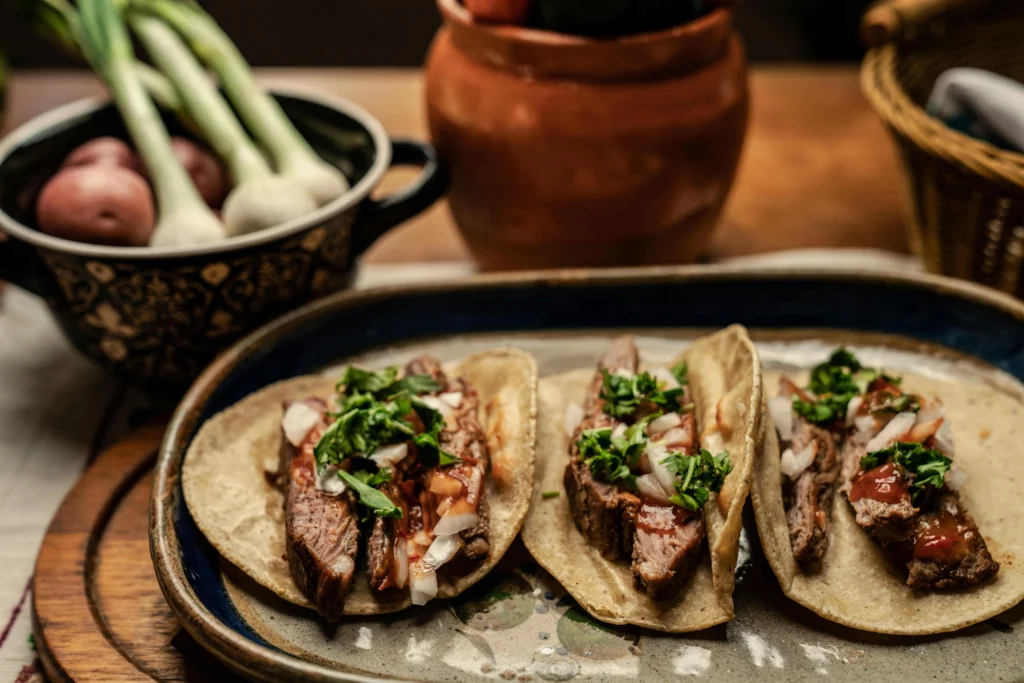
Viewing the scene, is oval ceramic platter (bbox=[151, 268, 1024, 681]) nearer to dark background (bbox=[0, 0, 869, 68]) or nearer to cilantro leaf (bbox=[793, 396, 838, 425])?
cilantro leaf (bbox=[793, 396, 838, 425])

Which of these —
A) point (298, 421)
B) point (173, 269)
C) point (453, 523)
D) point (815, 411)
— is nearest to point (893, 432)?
point (815, 411)

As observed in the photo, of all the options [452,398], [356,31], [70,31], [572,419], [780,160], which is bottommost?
[356,31]

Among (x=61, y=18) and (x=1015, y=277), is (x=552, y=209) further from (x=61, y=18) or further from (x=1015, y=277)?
(x=61, y=18)

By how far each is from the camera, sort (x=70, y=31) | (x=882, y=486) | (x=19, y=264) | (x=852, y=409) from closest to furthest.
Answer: (x=882, y=486) < (x=852, y=409) < (x=19, y=264) < (x=70, y=31)

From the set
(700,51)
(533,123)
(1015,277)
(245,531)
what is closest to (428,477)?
(245,531)

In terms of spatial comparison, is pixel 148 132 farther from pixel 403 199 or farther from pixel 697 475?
pixel 697 475

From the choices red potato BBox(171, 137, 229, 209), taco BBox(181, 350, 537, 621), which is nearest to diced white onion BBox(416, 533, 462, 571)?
taco BBox(181, 350, 537, 621)

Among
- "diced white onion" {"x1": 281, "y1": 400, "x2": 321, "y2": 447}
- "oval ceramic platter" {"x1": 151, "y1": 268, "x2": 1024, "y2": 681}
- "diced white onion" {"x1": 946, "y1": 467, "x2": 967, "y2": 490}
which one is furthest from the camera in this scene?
"diced white onion" {"x1": 281, "y1": 400, "x2": 321, "y2": 447}
